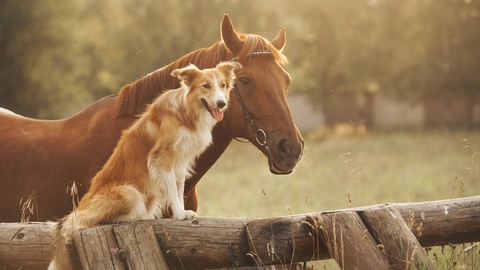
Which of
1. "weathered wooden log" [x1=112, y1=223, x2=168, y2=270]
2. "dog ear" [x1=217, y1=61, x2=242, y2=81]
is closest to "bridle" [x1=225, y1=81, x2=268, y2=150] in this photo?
"dog ear" [x1=217, y1=61, x2=242, y2=81]

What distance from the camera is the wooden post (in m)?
4.67

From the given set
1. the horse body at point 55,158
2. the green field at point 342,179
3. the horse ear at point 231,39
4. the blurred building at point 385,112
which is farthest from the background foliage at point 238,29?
the horse ear at point 231,39

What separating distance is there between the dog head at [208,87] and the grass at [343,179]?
2.39 m

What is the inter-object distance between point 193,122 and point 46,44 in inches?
841

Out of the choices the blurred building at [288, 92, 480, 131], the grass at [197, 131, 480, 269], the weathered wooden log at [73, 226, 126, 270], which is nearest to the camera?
the weathered wooden log at [73, 226, 126, 270]

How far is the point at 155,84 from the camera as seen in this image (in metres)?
5.90

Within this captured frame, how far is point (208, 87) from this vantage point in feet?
15.9

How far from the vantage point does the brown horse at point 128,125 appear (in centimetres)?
556

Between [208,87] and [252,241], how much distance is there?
104cm

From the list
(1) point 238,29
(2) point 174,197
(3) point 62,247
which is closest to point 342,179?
(1) point 238,29

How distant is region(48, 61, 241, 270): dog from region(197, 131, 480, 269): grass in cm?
242

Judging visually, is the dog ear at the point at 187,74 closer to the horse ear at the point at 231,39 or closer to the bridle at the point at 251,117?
the bridle at the point at 251,117

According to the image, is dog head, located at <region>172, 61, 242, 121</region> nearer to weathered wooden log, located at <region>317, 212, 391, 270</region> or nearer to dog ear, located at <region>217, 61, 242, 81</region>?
dog ear, located at <region>217, 61, 242, 81</region>

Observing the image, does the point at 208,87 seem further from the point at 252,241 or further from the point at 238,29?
the point at 238,29
